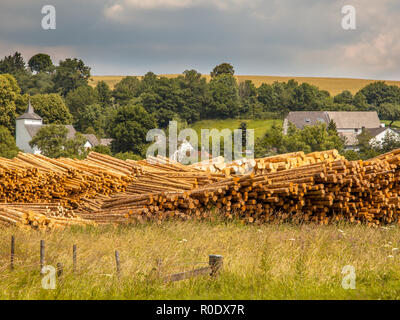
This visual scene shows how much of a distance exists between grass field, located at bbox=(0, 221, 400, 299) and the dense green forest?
37091 mm

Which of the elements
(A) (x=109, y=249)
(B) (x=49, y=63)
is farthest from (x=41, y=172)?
(B) (x=49, y=63)

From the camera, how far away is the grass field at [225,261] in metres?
7.28

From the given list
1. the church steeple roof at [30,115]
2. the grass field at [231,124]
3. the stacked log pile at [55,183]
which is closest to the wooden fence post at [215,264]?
the stacked log pile at [55,183]

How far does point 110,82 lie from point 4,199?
422ft

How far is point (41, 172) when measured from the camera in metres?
17.0

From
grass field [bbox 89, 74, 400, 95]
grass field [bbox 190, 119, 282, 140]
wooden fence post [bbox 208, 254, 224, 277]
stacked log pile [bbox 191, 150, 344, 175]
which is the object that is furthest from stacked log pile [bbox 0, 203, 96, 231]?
grass field [bbox 89, 74, 400, 95]

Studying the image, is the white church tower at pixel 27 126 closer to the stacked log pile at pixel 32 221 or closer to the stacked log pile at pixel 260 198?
the stacked log pile at pixel 260 198

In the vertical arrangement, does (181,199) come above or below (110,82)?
below

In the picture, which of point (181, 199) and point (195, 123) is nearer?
point (181, 199)

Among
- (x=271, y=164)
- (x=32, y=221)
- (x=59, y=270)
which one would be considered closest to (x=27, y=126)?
(x=271, y=164)

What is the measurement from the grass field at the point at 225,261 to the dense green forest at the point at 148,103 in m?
37.1

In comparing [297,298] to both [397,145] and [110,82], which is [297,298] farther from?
[110,82]

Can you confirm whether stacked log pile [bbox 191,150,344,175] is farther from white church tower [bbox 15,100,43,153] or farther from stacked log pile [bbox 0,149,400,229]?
white church tower [bbox 15,100,43,153]

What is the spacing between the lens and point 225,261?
855cm
